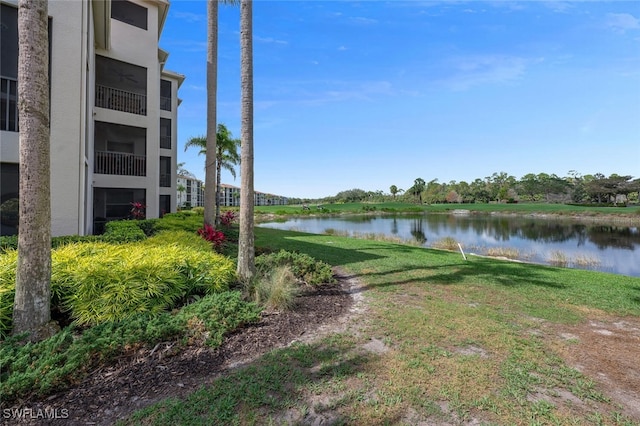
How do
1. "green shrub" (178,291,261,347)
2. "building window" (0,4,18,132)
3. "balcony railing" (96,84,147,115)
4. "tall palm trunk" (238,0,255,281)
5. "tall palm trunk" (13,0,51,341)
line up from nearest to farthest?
"tall palm trunk" (13,0,51,341) → "green shrub" (178,291,261,347) → "tall palm trunk" (238,0,255,281) → "building window" (0,4,18,132) → "balcony railing" (96,84,147,115)

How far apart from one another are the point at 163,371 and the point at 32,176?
2.60m

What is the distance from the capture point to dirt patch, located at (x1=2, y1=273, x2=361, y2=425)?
8.34 ft

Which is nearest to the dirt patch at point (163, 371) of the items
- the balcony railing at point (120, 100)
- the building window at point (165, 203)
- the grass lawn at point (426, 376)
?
the grass lawn at point (426, 376)

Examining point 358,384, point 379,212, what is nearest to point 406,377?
point 358,384

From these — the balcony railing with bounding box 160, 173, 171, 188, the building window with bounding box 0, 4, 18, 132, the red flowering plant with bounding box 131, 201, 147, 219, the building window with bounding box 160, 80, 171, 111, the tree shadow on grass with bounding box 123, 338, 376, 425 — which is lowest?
the tree shadow on grass with bounding box 123, 338, 376, 425

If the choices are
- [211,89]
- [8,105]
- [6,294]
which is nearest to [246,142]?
[6,294]

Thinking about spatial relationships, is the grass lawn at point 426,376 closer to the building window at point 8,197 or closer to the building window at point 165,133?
the building window at point 8,197

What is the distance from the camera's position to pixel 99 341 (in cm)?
314

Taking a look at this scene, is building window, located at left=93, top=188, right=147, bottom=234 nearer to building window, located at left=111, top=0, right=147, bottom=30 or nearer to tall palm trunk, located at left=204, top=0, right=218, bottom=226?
tall palm trunk, located at left=204, top=0, right=218, bottom=226

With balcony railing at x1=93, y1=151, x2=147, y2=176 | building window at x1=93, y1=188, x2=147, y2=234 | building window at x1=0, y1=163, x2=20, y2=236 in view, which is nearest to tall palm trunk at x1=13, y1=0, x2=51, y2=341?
building window at x1=0, y1=163, x2=20, y2=236

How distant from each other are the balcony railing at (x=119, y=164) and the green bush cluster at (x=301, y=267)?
9.54 m

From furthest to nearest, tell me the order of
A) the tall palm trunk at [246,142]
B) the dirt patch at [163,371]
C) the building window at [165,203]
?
the building window at [165,203]
the tall palm trunk at [246,142]
the dirt patch at [163,371]

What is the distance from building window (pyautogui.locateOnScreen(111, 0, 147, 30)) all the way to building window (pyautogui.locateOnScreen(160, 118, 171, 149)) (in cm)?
758

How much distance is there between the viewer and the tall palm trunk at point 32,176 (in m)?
3.28
